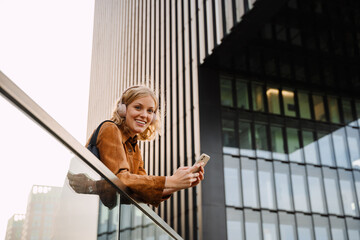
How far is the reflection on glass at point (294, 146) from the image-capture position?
64.2 feet

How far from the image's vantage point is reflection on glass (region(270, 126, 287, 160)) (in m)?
19.3

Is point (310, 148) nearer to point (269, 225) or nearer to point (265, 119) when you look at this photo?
point (265, 119)

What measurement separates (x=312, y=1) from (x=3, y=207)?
16879mm

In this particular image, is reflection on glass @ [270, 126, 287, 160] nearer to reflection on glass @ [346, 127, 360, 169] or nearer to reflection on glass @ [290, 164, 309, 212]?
reflection on glass @ [290, 164, 309, 212]

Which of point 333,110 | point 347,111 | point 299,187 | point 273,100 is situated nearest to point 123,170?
Result: point 299,187

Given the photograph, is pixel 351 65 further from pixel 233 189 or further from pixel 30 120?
pixel 30 120

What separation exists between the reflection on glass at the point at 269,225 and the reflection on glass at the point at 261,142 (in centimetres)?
244

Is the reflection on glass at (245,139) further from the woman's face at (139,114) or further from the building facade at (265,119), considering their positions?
the woman's face at (139,114)

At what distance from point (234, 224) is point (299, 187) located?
11.7 feet

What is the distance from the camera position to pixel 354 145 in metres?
21.2

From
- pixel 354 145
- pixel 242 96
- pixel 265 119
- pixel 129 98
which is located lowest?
pixel 129 98

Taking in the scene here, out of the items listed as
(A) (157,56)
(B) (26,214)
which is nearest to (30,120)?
(B) (26,214)

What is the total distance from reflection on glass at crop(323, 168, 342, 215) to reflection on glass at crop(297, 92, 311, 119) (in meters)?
2.60

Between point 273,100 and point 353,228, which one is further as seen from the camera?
point 273,100
